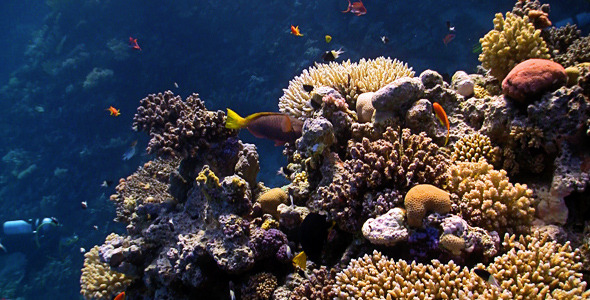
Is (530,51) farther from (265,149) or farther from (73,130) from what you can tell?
(73,130)

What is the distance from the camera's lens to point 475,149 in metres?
3.41

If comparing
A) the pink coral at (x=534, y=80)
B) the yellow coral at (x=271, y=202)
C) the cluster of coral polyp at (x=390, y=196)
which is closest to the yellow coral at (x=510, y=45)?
the cluster of coral polyp at (x=390, y=196)

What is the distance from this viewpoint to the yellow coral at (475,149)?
3.31 metres

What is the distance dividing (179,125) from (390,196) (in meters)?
3.04

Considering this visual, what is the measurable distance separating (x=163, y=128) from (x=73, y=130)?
20.4m

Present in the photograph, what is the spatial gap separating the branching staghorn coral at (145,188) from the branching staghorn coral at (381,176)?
10.4 feet

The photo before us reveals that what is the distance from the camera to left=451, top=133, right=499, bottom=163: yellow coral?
3307mm

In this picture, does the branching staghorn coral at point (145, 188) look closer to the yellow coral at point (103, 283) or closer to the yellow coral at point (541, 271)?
the yellow coral at point (103, 283)

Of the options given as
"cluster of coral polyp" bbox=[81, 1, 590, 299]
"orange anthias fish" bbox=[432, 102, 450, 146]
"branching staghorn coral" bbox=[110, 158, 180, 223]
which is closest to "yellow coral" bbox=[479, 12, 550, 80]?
"cluster of coral polyp" bbox=[81, 1, 590, 299]

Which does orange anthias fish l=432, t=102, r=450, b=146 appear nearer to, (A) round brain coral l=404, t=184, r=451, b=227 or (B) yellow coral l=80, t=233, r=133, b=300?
(A) round brain coral l=404, t=184, r=451, b=227

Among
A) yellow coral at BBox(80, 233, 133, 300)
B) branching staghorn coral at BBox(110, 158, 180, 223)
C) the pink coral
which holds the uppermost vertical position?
branching staghorn coral at BBox(110, 158, 180, 223)

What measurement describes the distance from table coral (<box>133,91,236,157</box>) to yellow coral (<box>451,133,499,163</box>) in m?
3.05

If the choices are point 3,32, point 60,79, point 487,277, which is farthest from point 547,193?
point 3,32

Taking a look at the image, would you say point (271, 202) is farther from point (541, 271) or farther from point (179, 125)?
point (541, 271)
